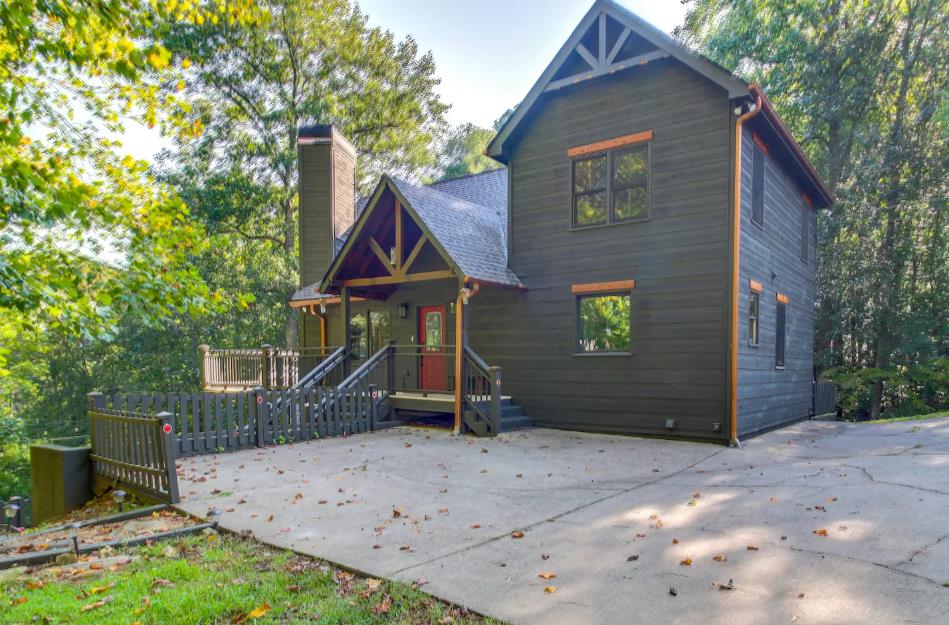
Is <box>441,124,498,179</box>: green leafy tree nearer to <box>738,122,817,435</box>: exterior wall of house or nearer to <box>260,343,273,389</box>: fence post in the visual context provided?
<box>260,343,273,389</box>: fence post

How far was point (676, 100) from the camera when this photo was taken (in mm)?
10094

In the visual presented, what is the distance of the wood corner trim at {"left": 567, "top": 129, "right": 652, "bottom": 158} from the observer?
10.4 m

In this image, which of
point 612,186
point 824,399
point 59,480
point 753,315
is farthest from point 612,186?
point 824,399

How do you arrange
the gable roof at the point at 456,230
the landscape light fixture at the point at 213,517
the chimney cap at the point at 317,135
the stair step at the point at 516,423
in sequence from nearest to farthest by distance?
the landscape light fixture at the point at 213,517 → the gable roof at the point at 456,230 → the stair step at the point at 516,423 → the chimney cap at the point at 317,135

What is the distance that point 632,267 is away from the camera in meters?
10.5

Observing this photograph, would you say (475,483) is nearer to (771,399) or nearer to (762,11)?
(771,399)

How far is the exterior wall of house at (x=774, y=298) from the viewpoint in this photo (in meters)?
10.0

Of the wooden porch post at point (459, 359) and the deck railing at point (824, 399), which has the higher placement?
the wooden porch post at point (459, 359)

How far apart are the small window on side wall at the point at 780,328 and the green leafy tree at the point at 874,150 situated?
7.53 m

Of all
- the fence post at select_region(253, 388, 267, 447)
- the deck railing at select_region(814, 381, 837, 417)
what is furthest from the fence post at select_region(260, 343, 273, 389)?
the deck railing at select_region(814, 381, 837, 417)

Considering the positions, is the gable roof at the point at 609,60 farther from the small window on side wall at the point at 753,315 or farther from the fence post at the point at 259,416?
the fence post at the point at 259,416

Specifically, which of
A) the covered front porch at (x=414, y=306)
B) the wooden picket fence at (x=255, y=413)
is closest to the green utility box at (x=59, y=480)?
the wooden picket fence at (x=255, y=413)

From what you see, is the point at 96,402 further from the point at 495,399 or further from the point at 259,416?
the point at 495,399

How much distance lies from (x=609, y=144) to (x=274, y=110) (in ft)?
66.6
